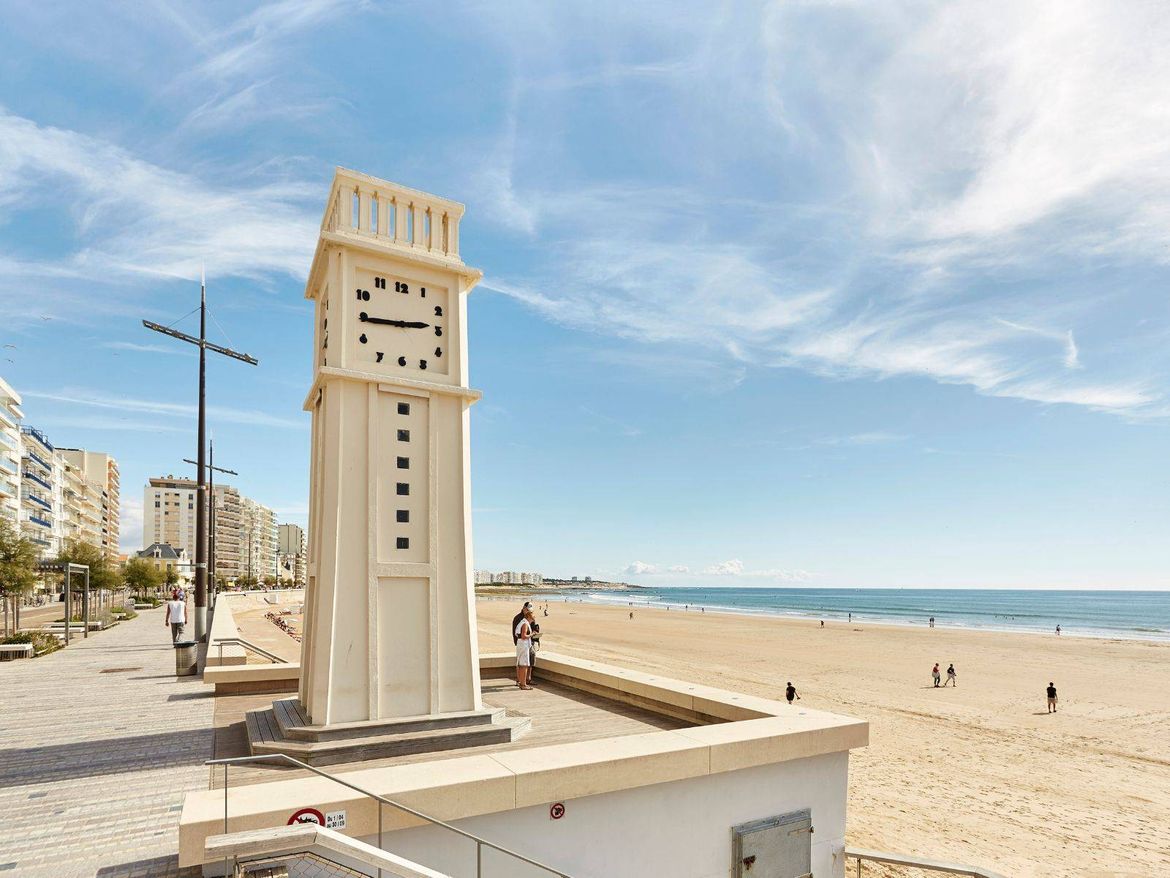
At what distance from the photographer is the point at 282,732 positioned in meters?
8.82

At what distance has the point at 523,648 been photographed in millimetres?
12750

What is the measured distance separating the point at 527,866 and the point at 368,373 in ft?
21.1

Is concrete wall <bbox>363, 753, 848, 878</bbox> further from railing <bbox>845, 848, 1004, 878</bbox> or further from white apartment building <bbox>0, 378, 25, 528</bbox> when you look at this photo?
white apartment building <bbox>0, 378, 25, 528</bbox>

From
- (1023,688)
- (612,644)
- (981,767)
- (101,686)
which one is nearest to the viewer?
(101,686)

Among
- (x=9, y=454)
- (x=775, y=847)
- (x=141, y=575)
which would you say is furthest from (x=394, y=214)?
(x=9, y=454)

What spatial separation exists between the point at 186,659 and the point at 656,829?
1421 cm

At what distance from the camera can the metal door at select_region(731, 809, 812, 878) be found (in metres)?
7.77

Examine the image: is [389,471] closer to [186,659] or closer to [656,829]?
[656,829]

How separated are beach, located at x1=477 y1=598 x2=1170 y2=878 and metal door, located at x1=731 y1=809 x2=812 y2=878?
201 inches

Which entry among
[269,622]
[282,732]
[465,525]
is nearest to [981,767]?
[465,525]

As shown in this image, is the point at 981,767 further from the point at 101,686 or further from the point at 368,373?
the point at 101,686

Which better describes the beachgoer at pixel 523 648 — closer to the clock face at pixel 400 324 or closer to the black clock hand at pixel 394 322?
the clock face at pixel 400 324

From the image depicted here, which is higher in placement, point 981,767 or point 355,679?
point 355,679

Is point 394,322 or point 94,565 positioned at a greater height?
point 394,322
